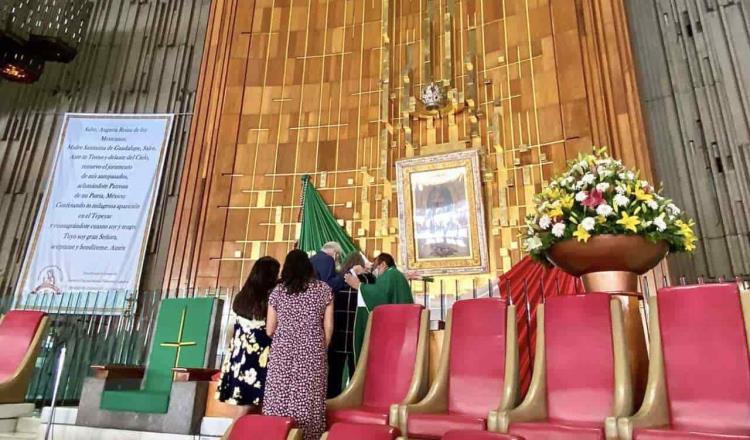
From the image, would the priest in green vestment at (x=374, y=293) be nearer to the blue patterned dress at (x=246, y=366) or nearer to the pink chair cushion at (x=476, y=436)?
the blue patterned dress at (x=246, y=366)

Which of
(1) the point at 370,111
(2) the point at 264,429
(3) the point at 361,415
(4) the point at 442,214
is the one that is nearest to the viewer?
(2) the point at 264,429

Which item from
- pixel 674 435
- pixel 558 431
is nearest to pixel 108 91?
pixel 558 431

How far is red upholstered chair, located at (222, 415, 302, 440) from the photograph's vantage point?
5.77ft

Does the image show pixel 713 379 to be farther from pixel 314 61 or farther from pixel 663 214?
pixel 314 61

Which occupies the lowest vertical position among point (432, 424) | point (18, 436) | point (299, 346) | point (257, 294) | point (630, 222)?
point (18, 436)

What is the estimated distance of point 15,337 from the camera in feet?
12.0

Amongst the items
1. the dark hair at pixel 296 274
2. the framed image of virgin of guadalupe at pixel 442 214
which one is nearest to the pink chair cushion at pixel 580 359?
the dark hair at pixel 296 274

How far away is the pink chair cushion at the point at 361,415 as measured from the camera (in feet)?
7.46

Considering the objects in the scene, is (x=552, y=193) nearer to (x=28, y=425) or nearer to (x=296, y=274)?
(x=296, y=274)

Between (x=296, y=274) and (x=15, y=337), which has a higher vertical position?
(x=296, y=274)

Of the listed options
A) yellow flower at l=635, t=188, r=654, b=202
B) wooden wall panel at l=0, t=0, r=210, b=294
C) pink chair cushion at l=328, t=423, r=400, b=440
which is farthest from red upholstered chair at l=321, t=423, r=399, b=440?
wooden wall panel at l=0, t=0, r=210, b=294

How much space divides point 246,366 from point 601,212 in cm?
195

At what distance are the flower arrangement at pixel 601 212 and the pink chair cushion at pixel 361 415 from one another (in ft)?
3.64

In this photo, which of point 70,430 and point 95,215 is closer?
point 70,430
